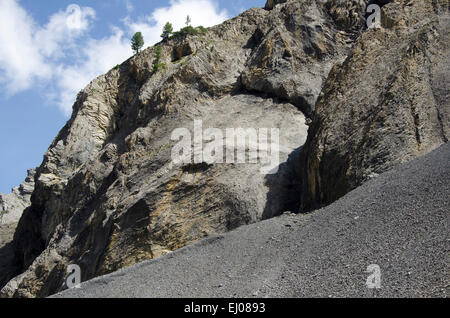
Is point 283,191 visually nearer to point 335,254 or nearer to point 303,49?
point 335,254

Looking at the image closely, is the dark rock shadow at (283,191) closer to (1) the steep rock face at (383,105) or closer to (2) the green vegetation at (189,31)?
(1) the steep rock face at (383,105)

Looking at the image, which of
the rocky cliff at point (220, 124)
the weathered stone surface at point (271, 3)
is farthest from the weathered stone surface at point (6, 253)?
the weathered stone surface at point (271, 3)

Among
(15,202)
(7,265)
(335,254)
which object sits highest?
(15,202)

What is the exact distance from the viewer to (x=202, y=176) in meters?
26.5

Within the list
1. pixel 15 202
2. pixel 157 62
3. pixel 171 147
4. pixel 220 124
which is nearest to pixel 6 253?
pixel 15 202

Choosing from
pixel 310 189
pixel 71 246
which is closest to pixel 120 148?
pixel 71 246

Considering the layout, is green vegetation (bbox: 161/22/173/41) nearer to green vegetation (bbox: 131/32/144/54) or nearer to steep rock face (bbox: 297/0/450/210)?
green vegetation (bbox: 131/32/144/54)

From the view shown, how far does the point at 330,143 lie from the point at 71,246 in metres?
17.8

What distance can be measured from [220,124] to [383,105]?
1197cm

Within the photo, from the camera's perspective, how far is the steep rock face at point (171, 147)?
83.7ft

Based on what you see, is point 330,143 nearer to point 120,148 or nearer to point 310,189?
point 310,189

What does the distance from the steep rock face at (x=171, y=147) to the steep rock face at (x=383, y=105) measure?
125 inches

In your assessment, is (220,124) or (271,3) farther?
(271,3)

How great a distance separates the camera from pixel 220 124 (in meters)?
30.9
